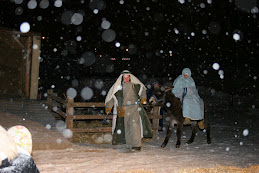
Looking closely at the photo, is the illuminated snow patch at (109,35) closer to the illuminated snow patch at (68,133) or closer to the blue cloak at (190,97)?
the blue cloak at (190,97)

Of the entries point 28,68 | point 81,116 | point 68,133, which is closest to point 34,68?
point 28,68

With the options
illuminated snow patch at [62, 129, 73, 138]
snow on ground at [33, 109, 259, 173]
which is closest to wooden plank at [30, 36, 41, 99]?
illuminated snow patch at [62, 129, 73, 138]

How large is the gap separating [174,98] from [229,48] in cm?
1556

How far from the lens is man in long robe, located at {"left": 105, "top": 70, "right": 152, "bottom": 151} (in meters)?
6.39

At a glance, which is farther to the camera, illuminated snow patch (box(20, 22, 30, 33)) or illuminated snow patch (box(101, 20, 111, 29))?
illuminated snow patch (box(101, 20, 111, 29))

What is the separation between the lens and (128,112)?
643 cm

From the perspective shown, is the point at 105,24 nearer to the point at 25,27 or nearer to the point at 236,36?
the point at 236,36

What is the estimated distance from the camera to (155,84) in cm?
784

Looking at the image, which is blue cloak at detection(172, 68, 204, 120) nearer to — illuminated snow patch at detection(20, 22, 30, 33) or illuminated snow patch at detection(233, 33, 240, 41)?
illuminated snow patch at detection(20, 22, 30, 33)

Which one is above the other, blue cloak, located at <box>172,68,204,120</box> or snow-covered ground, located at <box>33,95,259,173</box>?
blue cloak, located at <box>172,68,204,120</box>

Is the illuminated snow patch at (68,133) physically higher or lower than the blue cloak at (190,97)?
lower

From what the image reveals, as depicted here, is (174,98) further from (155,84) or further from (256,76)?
(256,76)

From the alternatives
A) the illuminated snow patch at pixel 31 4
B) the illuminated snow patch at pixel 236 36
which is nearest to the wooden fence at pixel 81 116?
the illuminated snow patch at pixel 31 4

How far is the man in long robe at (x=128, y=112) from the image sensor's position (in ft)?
21.0
